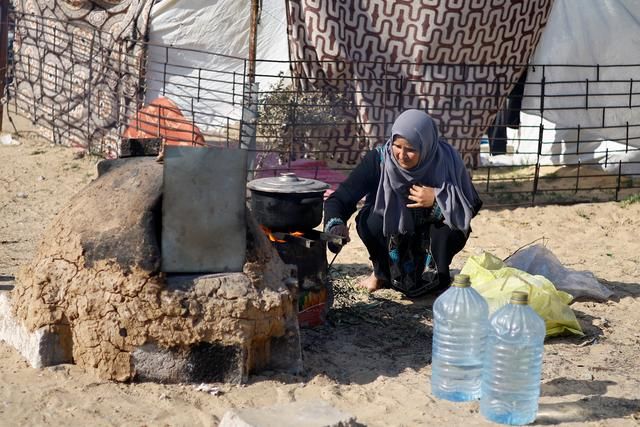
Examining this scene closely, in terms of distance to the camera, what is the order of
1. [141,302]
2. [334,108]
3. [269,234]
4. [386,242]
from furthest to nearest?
[334,108] → [386,242] → [269,234] → [141,302]

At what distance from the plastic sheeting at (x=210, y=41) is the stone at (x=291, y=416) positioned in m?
6.28

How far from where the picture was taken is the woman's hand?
4996 millimetres

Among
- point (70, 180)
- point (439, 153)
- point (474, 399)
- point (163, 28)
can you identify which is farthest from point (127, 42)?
point (474, 399)

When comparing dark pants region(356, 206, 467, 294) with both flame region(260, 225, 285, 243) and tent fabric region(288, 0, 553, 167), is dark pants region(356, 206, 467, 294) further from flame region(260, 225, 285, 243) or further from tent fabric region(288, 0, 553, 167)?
tent fabric region(288, 0, 553, 167)

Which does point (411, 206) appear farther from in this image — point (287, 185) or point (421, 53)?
point (421, 53)

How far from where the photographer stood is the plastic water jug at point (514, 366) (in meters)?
3.69

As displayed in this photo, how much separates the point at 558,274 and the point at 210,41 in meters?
5.43

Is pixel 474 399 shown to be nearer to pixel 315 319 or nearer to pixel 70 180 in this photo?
pixel 315 319

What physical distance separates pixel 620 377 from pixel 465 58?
4501mm

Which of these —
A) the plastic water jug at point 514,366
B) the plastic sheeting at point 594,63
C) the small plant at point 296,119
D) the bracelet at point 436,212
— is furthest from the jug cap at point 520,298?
the plastic sheeting at point 594,63

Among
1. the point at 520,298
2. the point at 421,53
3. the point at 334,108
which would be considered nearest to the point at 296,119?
the point at 334,108

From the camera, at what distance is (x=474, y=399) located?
155 inches

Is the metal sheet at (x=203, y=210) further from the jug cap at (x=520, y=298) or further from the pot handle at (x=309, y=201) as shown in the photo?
the jug cap at (x=520, y=298)

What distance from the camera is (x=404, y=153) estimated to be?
4871 millimetres
